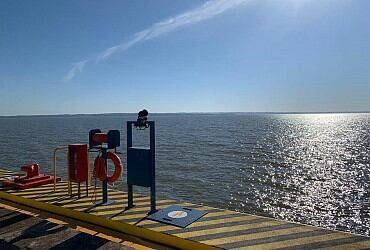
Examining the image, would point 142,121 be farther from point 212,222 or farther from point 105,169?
point 212,222

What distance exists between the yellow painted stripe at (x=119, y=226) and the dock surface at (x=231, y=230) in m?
0.03

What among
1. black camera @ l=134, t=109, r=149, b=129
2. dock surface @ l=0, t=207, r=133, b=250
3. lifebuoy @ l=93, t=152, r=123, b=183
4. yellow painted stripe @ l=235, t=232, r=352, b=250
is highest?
black camera @ l=134, t=109, r=149, b=129

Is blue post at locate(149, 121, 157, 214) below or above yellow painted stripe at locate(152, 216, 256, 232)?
above

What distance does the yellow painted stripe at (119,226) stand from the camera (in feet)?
17.3

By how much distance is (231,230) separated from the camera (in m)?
5.88

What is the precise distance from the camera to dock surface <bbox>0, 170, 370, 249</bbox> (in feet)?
17.2

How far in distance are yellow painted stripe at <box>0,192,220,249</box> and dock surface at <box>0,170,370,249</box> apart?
0.03 meters

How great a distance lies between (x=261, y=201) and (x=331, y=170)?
45.0ft

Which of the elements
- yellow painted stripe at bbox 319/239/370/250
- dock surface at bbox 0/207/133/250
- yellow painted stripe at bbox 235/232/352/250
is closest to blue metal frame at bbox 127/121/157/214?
dock surface at bbox 0/207/133/250

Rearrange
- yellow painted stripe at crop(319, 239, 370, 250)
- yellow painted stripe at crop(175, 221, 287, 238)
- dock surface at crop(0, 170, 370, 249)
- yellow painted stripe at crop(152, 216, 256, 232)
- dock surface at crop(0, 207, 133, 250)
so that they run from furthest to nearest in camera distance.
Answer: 1. yellow painted stripe at crop(152, 216, 256, 232)
2. yellow painted stripe at crop(175, 221, 287, 238)
3. dock surface at crop(0, 170, 370, 249)
4. yellow painted stripe at crop(319, 239, 370, 250)
5. dock surface at crop(0, 207, 133, 250)

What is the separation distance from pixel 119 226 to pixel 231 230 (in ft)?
7.04

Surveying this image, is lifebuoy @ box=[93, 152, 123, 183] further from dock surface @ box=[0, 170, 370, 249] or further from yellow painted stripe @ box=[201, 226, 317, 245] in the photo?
yellow painted stripe @ box=[201, 226, 317, 245]

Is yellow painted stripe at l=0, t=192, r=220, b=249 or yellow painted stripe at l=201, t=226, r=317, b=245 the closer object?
yellow painted stripe at l=0, t=192, r=220, b=249

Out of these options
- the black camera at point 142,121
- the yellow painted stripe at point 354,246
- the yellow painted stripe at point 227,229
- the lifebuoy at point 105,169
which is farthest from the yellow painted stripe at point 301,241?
the lifebuoy at point 105,169
